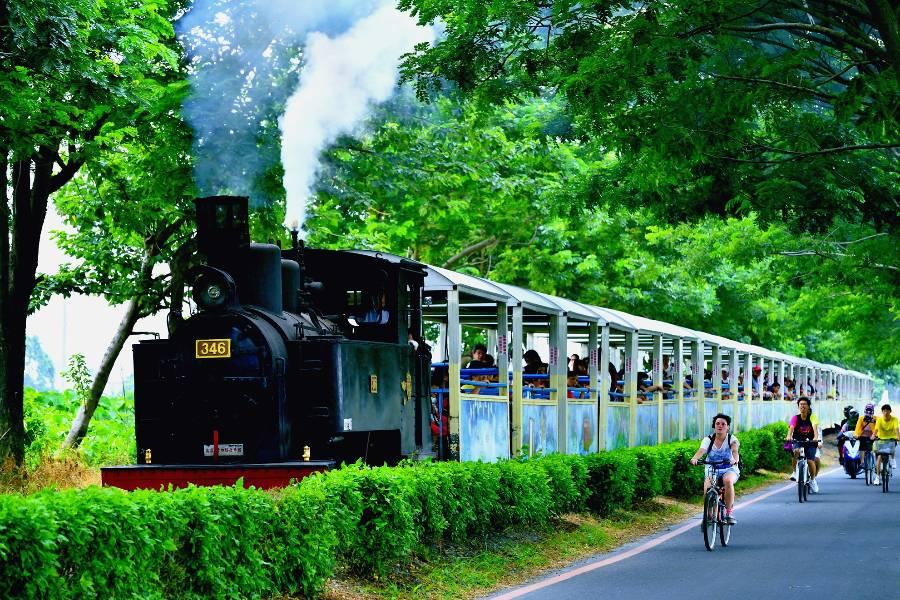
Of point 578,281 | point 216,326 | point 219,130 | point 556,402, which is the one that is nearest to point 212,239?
point 216,326

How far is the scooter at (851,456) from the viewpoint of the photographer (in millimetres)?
30350

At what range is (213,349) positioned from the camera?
1280cm

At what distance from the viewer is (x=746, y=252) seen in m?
31.0

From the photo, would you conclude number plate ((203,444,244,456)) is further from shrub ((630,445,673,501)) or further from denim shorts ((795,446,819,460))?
denim shorts ((795,446,819,460))

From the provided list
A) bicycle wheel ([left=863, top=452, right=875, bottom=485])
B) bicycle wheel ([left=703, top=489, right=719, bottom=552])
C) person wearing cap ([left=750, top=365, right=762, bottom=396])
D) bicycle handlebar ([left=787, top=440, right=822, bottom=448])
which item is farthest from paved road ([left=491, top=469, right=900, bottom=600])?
person wearing cap ([left=750, top=365, right=762, bottom=396])

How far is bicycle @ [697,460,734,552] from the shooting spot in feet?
50.2

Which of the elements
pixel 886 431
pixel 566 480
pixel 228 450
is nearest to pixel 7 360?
pixel 228 450

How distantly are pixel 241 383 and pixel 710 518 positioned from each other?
5786mm

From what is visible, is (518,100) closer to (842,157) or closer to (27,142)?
(842,157)

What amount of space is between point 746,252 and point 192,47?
1659cm

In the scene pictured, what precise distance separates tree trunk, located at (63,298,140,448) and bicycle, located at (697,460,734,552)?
34.4 ft

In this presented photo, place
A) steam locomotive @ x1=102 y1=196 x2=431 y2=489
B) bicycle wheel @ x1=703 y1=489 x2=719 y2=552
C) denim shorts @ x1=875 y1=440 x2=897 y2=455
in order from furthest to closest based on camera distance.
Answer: denim shorts @ x1=875 y1=440 x2=897 y2=455 → bicycle wheel @ x1=703 y1=489 x2=719 y2=552 → steam locomotive @ x1=102 y1=196 x2=431 y2=489

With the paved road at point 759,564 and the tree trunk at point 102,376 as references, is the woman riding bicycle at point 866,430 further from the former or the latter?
the tree trunk at point 102,376

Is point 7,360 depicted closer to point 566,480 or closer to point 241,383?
point 241,383
